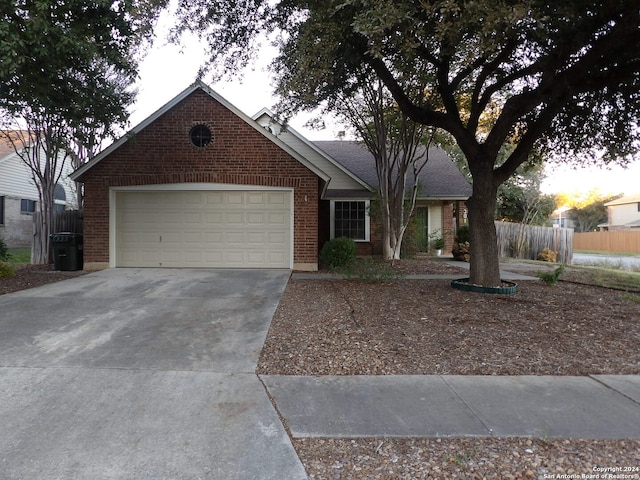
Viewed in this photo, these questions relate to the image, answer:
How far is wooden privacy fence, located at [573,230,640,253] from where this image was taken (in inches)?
1281

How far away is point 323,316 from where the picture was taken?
253 inches

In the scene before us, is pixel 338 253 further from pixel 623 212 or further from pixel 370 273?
pixel 623 212

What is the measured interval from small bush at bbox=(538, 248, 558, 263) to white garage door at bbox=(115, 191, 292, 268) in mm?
12909

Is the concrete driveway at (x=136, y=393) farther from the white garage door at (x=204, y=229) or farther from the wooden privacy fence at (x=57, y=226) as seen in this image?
the wooden privacy fence at (x=57, y=226)

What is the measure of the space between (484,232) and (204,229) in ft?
24.3

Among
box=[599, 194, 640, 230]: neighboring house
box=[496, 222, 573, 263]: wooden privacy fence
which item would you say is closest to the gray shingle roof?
box=[496, 222, 573, 263]: wooden privacy fence

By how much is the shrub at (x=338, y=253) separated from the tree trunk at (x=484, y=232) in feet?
12.6

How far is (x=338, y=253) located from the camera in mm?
11945

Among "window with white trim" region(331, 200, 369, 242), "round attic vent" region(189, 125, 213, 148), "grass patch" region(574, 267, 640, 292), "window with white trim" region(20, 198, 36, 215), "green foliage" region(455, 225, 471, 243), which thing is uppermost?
"round attic vent" region(189, 125, 213, 148)

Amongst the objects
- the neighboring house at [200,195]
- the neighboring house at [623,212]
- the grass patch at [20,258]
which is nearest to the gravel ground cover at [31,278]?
the neighboring house at [200,195]

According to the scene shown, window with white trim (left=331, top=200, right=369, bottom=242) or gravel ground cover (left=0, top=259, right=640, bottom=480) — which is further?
window with white trim (left=331, top=200, right=369, bottom=242)

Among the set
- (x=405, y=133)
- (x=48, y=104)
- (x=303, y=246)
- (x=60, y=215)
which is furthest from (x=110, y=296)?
(x=405, y=133)

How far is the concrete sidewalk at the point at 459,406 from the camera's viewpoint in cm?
318

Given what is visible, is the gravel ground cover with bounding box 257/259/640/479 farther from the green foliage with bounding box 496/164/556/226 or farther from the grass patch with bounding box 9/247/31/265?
the green foliage with bounding box 496/164/556/226
